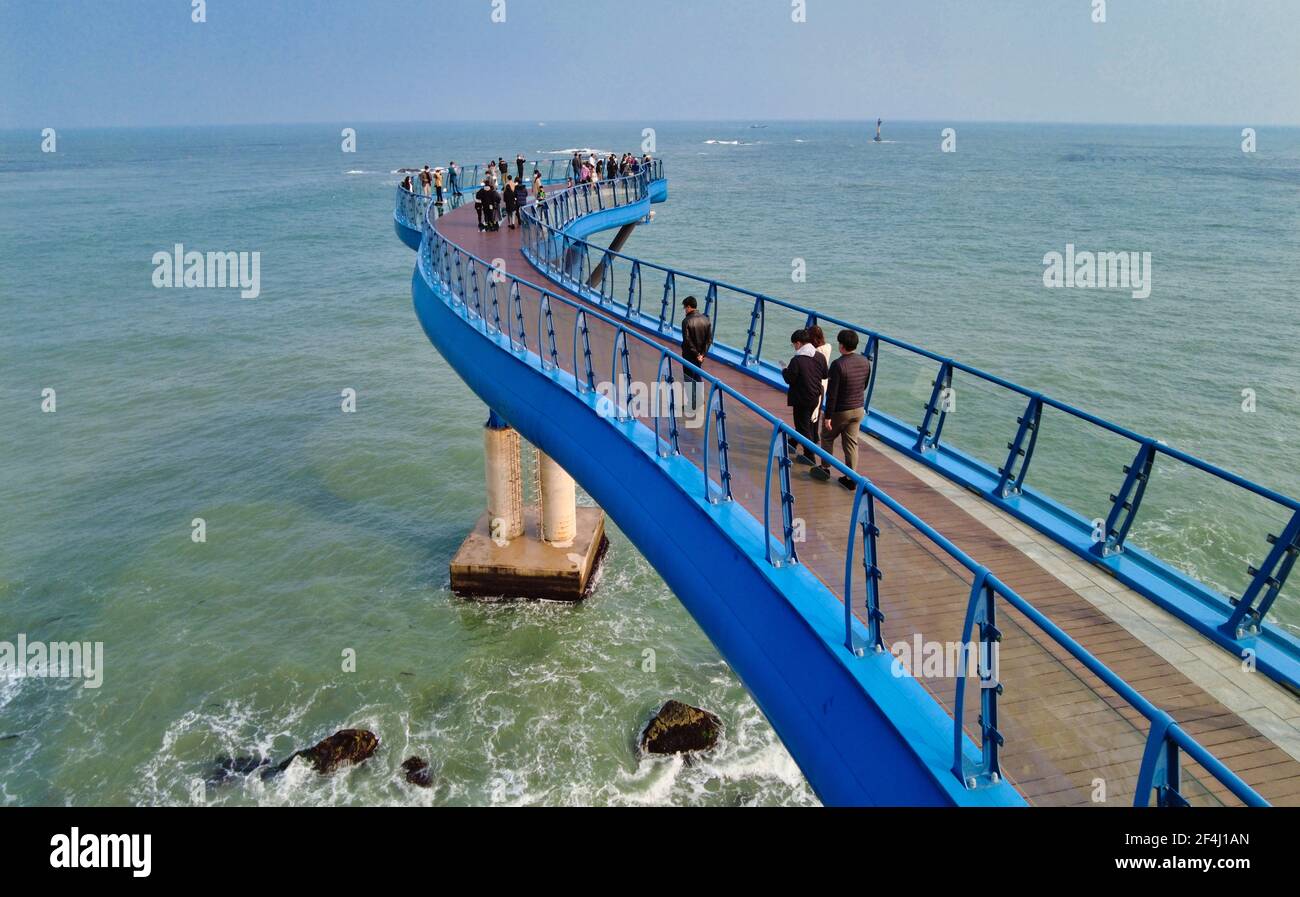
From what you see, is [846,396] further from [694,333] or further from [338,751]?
[338,751]

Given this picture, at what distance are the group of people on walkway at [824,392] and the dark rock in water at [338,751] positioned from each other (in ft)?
33.9

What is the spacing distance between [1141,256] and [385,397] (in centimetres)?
4844

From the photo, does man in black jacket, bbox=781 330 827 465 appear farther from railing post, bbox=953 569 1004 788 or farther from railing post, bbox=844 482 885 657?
railing post, bbox=953 569 1004 788

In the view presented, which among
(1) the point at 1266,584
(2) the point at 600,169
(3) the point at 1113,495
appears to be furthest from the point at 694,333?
(2) the point at 600,169

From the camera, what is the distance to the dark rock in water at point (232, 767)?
14820 millimetres

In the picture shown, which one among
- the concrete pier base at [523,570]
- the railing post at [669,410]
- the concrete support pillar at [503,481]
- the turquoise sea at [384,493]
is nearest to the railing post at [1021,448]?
the railing post at [669,410]

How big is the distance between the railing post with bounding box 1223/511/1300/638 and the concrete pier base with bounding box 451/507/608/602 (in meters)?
14.8

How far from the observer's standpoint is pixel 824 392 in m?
8.96

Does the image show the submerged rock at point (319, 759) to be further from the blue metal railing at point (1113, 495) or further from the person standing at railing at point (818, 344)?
the person standing at railing at point (818, 344)

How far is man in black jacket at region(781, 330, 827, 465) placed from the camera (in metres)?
8.38

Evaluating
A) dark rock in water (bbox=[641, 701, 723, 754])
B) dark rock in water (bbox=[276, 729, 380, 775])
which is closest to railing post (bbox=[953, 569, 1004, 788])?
dark rock in water (bbox=[641, 701, 723, 754])

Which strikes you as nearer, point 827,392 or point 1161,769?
point 1161,769

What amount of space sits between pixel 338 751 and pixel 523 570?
19.5ft
